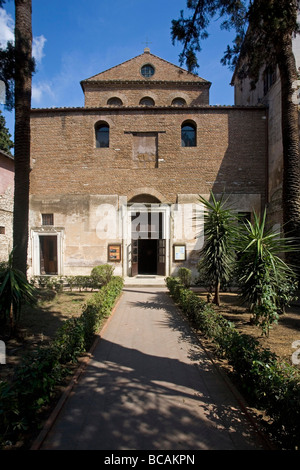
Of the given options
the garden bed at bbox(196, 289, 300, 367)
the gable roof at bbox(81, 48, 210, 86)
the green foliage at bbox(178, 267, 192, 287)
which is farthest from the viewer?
the gable roof at bbox(81, 48, 210, 86)

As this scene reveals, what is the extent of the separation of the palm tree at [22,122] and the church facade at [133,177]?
7.04m

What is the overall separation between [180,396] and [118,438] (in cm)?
118

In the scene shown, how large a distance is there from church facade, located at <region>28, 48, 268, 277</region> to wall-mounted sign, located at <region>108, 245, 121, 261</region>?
2.3 inches

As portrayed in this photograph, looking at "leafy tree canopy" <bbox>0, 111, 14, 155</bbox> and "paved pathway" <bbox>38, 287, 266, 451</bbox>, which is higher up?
"leafy tree canopy" <bbox>0, 111, 14, 155</bbox>

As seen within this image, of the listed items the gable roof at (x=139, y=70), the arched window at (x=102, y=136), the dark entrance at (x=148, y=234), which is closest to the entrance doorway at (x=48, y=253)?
the dark entrance at (x=148, y=234)

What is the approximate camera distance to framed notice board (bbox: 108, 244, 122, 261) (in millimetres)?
14891

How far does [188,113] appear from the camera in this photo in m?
15.4

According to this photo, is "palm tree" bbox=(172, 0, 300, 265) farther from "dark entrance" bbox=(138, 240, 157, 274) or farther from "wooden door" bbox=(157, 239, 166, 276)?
"dark entrance" bbox=(138, 240, 157, 274)

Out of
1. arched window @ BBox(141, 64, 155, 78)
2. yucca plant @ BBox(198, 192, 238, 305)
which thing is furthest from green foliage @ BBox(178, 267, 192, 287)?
arched window @ BBox(141, 64, 155, 78)

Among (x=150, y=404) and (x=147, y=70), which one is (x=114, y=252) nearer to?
(x=150, y=404)

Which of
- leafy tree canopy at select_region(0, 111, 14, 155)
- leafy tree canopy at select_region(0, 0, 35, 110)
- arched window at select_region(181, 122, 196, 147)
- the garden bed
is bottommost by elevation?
the garden bed

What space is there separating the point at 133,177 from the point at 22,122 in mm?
7967

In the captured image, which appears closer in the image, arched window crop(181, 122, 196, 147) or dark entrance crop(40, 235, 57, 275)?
dark entrance crop(40, 235, 57, 275)

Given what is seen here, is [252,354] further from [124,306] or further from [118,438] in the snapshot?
[124,306]
